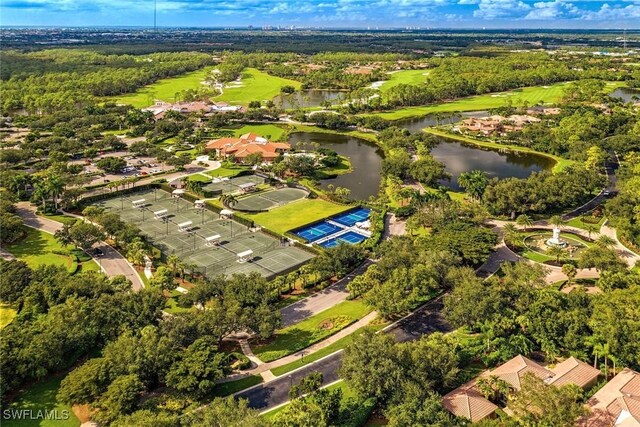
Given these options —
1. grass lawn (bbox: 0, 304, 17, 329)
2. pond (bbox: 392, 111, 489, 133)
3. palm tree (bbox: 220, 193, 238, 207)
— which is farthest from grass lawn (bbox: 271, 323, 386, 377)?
pond (bbox: 392, 111, 489, 133)

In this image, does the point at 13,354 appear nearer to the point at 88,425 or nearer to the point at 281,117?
the point at 88,425

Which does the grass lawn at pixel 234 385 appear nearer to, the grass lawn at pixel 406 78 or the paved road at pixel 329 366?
the paved road at pixel 329 366

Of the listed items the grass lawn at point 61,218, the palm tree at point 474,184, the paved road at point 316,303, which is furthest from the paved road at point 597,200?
the grass lawn at point 61,218

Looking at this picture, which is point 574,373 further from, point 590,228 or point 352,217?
point 352,217

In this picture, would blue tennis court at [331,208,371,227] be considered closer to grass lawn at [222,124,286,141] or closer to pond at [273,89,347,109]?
grass lawn at [222,124,286,141]

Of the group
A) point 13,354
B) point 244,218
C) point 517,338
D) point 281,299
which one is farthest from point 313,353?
point 244,218
